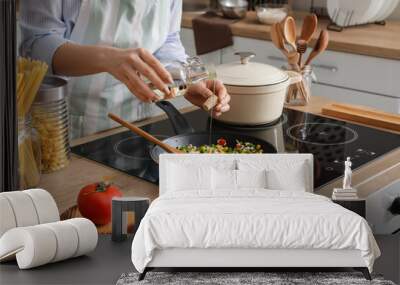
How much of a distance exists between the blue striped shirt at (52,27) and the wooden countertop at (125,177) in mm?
125

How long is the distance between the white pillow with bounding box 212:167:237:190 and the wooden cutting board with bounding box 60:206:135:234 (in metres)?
0.20

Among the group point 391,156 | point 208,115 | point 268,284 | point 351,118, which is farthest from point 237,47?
point 268,284

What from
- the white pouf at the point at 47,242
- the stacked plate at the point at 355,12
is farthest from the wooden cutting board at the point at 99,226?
the stacked plate at the point at 355,12

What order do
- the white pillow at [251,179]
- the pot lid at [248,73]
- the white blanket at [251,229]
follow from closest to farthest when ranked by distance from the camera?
the white blanket at [251,229] → the white pillow at [251,179] → the pot lid at [248,73]

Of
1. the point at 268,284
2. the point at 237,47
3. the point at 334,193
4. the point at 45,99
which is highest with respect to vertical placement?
the point at 237,47

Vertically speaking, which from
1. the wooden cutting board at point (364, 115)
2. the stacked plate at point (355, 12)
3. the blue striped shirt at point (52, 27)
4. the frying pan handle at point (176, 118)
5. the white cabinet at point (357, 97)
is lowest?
the frying pan handle at point (176, 118)

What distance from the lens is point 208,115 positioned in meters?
1.50

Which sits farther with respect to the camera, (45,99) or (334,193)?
(45,99)

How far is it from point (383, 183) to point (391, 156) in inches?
2.1

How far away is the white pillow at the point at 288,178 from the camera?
135 cm

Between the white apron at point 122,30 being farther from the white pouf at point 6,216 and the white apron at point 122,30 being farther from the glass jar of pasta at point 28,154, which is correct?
the white pouf at point 6,216

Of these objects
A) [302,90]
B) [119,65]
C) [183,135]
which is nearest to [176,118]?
[183,135]

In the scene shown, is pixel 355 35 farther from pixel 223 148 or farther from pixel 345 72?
pixel 223 148

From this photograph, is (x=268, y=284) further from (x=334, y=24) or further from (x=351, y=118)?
(x=334, y=24)
